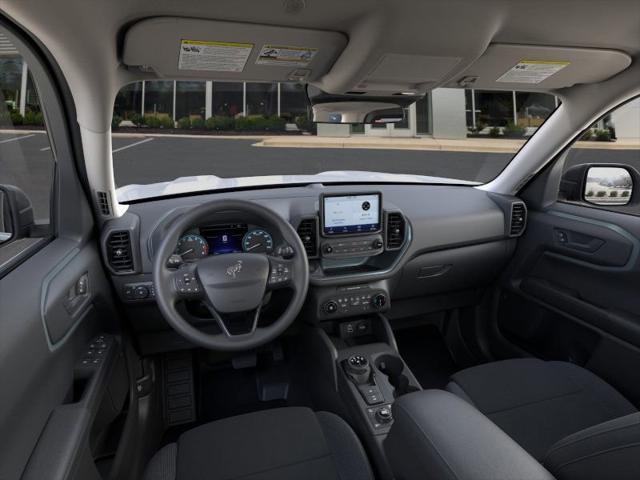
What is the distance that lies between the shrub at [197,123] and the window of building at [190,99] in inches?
1.9

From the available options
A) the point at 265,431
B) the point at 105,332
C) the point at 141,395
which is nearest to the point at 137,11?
the point at 105,332

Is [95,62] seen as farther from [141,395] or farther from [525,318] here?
[525,318]

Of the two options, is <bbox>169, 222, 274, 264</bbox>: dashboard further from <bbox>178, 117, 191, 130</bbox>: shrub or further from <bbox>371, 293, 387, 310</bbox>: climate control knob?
<bbox>178, 117, 191, 130</bbox>: shrub

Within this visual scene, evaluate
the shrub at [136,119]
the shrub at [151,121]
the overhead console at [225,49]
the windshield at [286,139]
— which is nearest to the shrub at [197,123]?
the windshield at [286,139]

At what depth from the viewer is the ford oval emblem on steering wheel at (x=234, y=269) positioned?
182 centimetres

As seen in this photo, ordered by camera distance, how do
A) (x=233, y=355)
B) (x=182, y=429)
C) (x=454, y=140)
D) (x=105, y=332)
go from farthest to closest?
(x=454, y=140)
(x=233, y=355)
(x=182, y=429)
(x=105, y=332)

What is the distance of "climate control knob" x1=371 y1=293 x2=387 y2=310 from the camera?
2.55m

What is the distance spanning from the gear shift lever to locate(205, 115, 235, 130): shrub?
1.78m

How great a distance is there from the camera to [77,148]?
1.91m

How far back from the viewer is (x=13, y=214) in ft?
5.63

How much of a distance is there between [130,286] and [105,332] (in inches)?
9.3

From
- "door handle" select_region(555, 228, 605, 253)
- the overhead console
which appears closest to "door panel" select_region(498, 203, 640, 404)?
"door handle" select_region(555, 228, 605, 253)

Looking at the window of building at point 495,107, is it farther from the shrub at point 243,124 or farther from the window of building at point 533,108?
the shrub at point 243,124

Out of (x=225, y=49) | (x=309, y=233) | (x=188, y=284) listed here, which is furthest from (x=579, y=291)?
(x=225, y=49)
